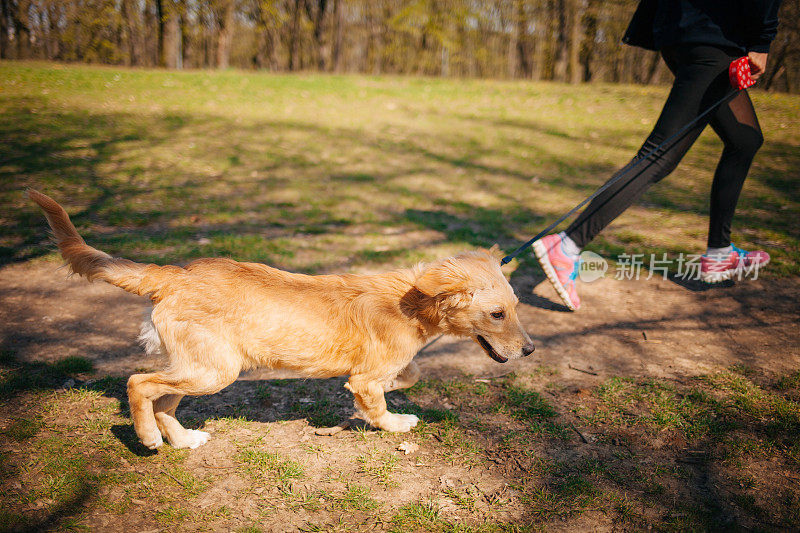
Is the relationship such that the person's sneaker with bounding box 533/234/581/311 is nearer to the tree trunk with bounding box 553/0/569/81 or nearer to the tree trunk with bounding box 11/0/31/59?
Answer: the tree trunk with bounding box 553/0/569/81

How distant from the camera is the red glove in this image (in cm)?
399

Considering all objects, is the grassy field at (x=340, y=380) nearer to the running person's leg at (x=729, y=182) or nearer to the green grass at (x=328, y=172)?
the green grass at (x=328, y=172)

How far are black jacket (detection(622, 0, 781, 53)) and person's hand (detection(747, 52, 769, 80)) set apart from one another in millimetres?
45

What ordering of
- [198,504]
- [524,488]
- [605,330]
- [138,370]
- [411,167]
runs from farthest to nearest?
1. [411,167]
2. [605,330]
3. [138,370]
4. [524,488]
5. [198,504]

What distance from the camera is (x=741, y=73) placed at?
3.99 metres

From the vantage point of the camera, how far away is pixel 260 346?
267 centimetres

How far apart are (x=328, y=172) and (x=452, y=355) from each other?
5.71 meters

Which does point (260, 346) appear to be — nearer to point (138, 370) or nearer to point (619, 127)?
point (138, 370)

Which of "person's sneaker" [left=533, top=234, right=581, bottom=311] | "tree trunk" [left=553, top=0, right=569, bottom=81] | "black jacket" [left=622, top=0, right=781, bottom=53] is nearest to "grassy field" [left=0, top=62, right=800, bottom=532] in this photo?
"person's sneaker" [left=533, top=234, right=581, bottom=311]

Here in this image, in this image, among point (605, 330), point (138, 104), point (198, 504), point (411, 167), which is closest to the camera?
point (198, 504)

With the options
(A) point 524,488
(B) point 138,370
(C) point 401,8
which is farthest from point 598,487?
(C) point 401,8

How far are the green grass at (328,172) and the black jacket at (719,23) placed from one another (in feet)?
8.44

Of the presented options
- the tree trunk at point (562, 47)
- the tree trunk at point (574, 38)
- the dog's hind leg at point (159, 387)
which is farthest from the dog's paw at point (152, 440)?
the tree trunk at point (562, 47)

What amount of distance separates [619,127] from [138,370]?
1261cm
